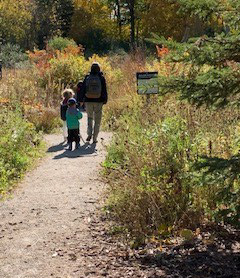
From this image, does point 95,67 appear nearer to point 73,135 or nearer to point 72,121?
point 72,121

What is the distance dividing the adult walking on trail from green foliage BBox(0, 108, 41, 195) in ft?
3.99

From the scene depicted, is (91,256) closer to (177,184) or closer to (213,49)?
(177,184)

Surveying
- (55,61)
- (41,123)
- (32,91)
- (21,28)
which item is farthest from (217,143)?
(21,28)

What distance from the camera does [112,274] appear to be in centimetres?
384

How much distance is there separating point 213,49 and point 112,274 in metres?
1.88

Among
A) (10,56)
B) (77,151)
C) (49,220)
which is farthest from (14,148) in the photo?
(10,56)

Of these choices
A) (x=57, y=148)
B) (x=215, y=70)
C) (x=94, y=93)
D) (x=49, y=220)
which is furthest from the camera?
(x=57, y=148)

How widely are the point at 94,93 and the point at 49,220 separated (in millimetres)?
4620

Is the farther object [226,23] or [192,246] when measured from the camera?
[192,246]

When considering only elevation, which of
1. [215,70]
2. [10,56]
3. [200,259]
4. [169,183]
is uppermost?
[10,56]

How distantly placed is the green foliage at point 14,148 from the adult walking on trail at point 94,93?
1217mm

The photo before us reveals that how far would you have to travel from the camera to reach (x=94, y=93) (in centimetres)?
940

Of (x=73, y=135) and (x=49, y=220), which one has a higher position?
(x=73, y=135)

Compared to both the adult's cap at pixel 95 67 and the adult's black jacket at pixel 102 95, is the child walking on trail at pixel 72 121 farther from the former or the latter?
the adult's cap at pixel 95 67
